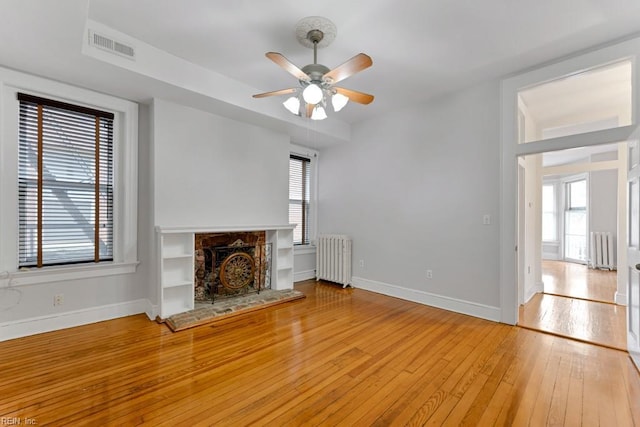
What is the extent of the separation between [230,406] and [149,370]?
864mm

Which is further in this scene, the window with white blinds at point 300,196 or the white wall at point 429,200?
the window with white blinds at point 300,196

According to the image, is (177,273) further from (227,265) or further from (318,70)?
(318,70)

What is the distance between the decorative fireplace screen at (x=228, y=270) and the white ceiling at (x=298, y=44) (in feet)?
6.44

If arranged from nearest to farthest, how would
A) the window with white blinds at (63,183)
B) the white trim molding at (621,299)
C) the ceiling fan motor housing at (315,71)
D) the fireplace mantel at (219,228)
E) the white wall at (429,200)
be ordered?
the ceiling fan motor housing at (315,71), the window with white blinds at (63,183), the fireplace mantel at (219,228), the white wall at (429,200), the white trim molding at (621,299)

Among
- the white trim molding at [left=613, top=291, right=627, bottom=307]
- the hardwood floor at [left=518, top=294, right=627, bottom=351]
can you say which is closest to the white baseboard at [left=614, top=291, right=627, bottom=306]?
the white trim molding at [left=613, top=291, right=627, bottom=307]

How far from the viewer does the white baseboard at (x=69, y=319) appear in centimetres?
273

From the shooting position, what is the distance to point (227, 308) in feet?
11.4

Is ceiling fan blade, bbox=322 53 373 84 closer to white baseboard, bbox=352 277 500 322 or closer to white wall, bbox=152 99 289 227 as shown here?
white wall, bbox=152 99 289 227

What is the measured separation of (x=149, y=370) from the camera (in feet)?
7.28

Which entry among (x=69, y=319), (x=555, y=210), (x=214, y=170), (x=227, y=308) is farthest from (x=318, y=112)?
(x=555, y=210)

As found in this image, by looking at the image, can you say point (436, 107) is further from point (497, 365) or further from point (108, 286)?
point (108, 286)

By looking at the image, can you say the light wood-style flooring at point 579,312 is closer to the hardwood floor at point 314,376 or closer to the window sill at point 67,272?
the hardwood floor at point 314,376

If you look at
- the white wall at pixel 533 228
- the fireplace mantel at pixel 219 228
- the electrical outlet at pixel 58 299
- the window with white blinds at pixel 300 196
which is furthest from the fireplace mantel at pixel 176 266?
the white wall at pixel 533 228

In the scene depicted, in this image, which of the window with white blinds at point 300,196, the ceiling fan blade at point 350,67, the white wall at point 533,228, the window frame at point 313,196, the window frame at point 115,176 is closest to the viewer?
the ceiling fan blade at point 350,67
